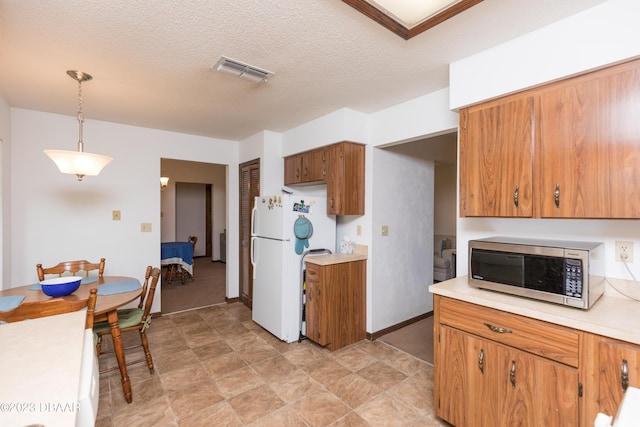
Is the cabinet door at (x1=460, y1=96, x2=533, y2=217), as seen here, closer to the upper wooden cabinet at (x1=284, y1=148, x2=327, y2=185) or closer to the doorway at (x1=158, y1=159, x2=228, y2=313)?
the upper wooden cabinet at (x1=284, y1=148, x2=327, y2=185)

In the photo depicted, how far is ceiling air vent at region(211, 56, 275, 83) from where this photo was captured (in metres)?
2.08

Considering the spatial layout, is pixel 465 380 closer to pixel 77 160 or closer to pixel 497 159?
pixel 497 159

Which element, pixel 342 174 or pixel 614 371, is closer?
pixel 614 371

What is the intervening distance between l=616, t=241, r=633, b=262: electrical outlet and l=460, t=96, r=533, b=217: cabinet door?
49 cm

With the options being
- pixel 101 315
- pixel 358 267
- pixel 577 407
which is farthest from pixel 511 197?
pixel 101 315

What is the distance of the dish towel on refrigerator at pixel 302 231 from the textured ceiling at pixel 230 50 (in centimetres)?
115

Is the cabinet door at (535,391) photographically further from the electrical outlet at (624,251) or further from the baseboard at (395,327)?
the baseboard at (395,327)

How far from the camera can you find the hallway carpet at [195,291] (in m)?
4.41

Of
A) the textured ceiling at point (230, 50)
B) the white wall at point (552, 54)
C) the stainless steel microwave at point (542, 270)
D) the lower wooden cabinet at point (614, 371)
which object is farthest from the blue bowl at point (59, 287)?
the lower wooden cabinet at point (614, 371)

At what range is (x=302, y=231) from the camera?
3207 millimetres

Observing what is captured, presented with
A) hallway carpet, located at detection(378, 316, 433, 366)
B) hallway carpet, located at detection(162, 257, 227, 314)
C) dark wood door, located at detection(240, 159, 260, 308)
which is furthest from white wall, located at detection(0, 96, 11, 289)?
hallway carpet, located at detection(378, 316, 433, 366)

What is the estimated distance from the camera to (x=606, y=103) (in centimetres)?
151

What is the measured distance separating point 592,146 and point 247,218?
3658mm

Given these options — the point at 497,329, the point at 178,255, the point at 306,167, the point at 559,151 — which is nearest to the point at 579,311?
the point at 497,329
